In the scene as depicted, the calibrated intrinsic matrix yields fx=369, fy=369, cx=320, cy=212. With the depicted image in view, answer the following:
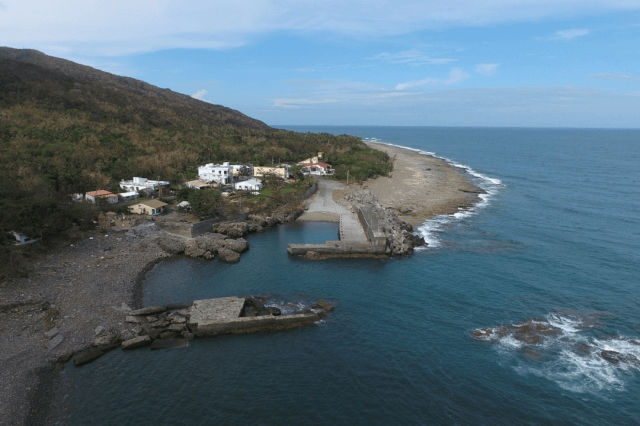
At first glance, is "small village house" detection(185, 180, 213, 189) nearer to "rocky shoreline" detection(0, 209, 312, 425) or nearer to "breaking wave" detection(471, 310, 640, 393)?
"rocky shoreline" detection(0, 209, 312, 425)

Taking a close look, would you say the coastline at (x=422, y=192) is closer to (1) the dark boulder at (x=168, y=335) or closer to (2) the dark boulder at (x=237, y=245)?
(2) the dark boulder at (x=237, y=245)

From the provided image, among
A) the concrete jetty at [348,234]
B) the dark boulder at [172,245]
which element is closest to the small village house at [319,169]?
the concrete jetty at [348,234]

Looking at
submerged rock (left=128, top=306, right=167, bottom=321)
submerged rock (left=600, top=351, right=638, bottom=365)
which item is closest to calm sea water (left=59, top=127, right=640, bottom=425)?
submerged rock (left=600, top=351, right=638, bottom=365)

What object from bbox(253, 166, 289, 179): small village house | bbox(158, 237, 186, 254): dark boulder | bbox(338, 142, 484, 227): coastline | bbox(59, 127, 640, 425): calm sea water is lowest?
bbox(59, 127, 640, 425): calm sea water

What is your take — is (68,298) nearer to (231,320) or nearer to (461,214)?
(231,320)

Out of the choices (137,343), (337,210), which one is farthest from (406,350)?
(337,210)

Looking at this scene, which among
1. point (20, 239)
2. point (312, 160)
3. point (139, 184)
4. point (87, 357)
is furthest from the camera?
point (312, 160)

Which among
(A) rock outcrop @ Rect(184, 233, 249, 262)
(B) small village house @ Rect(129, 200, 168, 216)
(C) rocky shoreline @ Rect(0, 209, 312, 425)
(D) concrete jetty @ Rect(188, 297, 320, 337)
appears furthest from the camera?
(B) small village house @ Rect(129, 200, 168, 216)
